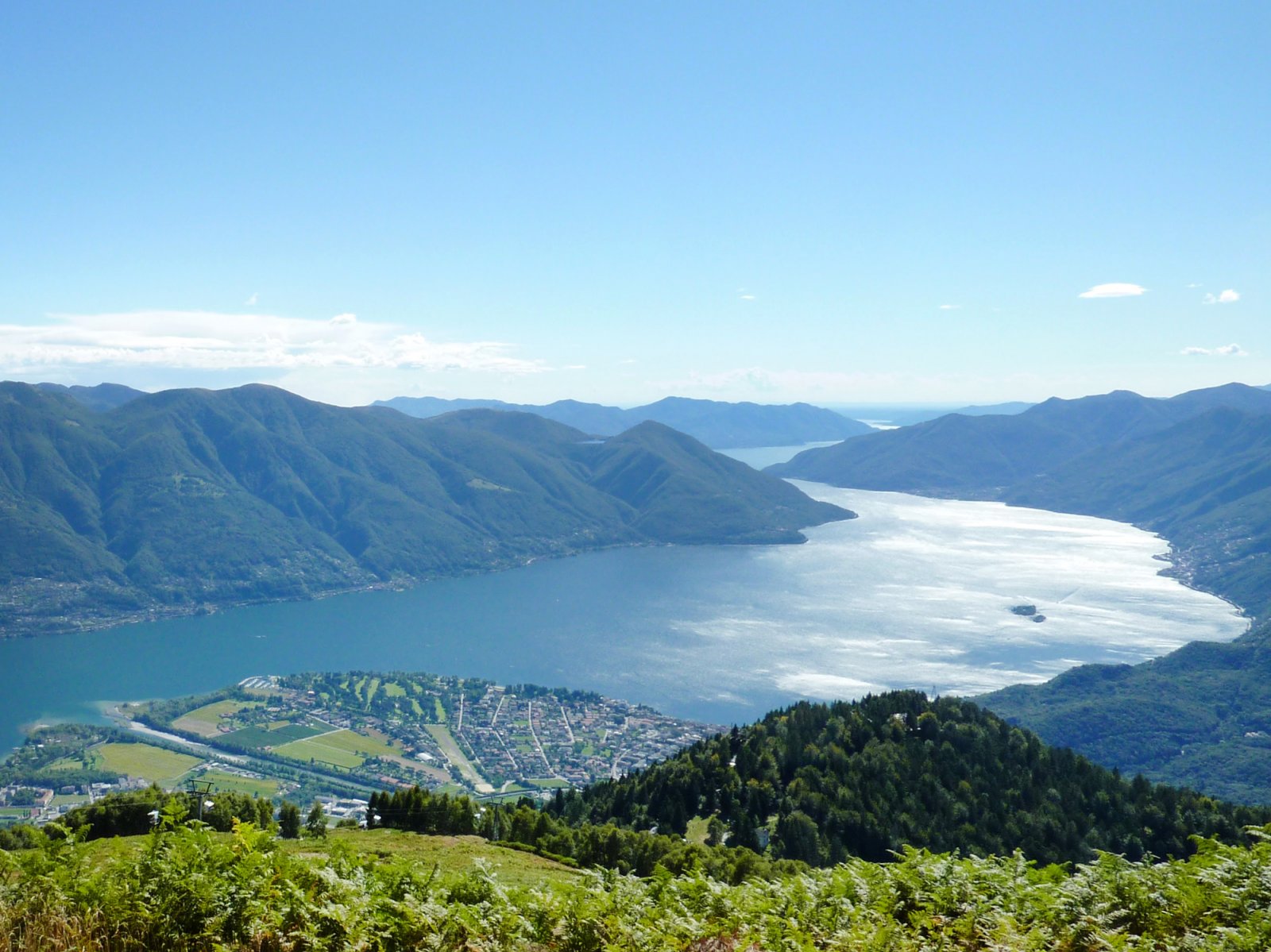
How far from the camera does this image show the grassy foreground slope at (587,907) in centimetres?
593

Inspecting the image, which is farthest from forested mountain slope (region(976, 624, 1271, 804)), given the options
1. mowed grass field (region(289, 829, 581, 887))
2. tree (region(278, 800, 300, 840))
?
tree (region(278, 800, 300, 840))

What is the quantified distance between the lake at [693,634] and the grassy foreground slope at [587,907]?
7661cm

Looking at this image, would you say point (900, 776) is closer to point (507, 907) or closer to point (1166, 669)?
point (507, 907)

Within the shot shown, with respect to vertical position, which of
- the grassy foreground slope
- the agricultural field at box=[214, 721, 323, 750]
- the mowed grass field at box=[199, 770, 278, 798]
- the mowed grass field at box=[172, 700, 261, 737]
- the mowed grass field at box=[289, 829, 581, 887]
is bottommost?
the mowed grass field at box=[172, 700, 261, 737]

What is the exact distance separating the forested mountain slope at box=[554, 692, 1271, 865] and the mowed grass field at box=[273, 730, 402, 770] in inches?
1566

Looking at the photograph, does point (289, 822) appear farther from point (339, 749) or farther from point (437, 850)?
point (339, 749)

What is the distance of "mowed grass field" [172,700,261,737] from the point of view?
81.1m

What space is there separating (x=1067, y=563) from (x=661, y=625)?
95.5m

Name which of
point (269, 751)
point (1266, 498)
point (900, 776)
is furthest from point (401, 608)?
point (1266, 498)

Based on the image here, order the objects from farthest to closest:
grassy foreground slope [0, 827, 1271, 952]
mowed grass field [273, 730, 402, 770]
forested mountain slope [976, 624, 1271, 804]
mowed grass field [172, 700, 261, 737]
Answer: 1. mowed grass field [172, 700, 261, 737]
2. mowed grass field [273, 730, 402, 770]
3. forested mountain slope [976, 624, 1271, 804]
4. grassy foreground slope [0, 827, 1271, 952]

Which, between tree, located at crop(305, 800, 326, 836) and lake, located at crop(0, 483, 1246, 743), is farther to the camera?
lake, located at crop(0, 483, 1246, 743)

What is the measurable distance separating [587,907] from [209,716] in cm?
9182

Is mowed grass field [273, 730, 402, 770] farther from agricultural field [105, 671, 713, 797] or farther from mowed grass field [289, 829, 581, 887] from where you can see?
mowed grass field [289, 829, 581, 887]

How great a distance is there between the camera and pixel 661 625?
403 feet
